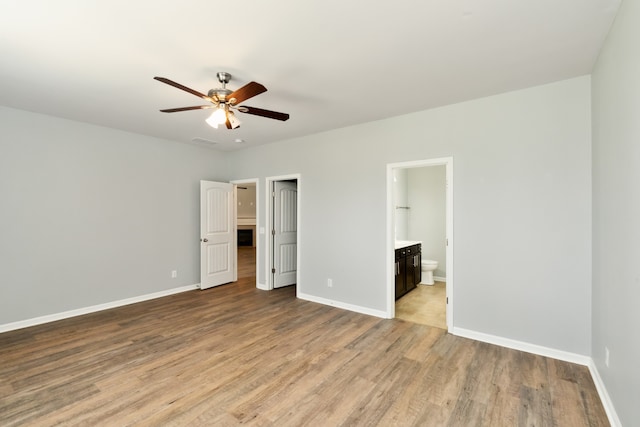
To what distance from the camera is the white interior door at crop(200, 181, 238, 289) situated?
5.42m

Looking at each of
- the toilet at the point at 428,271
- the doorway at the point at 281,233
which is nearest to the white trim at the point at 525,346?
the toilet at the point at 428,271

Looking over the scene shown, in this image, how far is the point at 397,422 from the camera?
2.00 metres

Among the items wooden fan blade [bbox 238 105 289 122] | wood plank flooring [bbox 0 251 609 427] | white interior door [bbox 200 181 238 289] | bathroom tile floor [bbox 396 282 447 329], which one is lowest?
wood plank flooring [bbox 0 251 609 427]

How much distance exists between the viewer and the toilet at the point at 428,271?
18.4ft

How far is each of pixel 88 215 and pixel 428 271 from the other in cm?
572

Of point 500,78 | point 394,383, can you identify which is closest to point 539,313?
point 394,383

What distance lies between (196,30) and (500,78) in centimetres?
267

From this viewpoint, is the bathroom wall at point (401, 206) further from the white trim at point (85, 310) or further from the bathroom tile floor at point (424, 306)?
the white trim at point (85, 310)

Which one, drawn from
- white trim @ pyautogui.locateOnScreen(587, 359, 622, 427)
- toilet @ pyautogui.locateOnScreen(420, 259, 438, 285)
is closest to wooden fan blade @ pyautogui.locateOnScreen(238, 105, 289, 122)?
white trim @ pyautogui.locateOnScreen(587, 359, 622, 427)

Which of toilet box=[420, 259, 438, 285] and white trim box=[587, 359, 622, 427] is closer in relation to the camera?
white trim box=[587, 359, 622, 427]

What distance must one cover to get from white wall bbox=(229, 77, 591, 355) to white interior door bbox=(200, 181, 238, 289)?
2610 millimetres

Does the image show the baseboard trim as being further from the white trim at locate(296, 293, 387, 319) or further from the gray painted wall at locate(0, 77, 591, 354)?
the white trim at locate(296, 293, 387, 319)

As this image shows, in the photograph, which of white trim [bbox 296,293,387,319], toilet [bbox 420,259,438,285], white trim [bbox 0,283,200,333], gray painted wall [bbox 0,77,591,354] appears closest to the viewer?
gray painted wall [bbox 0,77,591,354]

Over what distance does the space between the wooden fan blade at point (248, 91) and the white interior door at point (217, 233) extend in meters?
3.30
